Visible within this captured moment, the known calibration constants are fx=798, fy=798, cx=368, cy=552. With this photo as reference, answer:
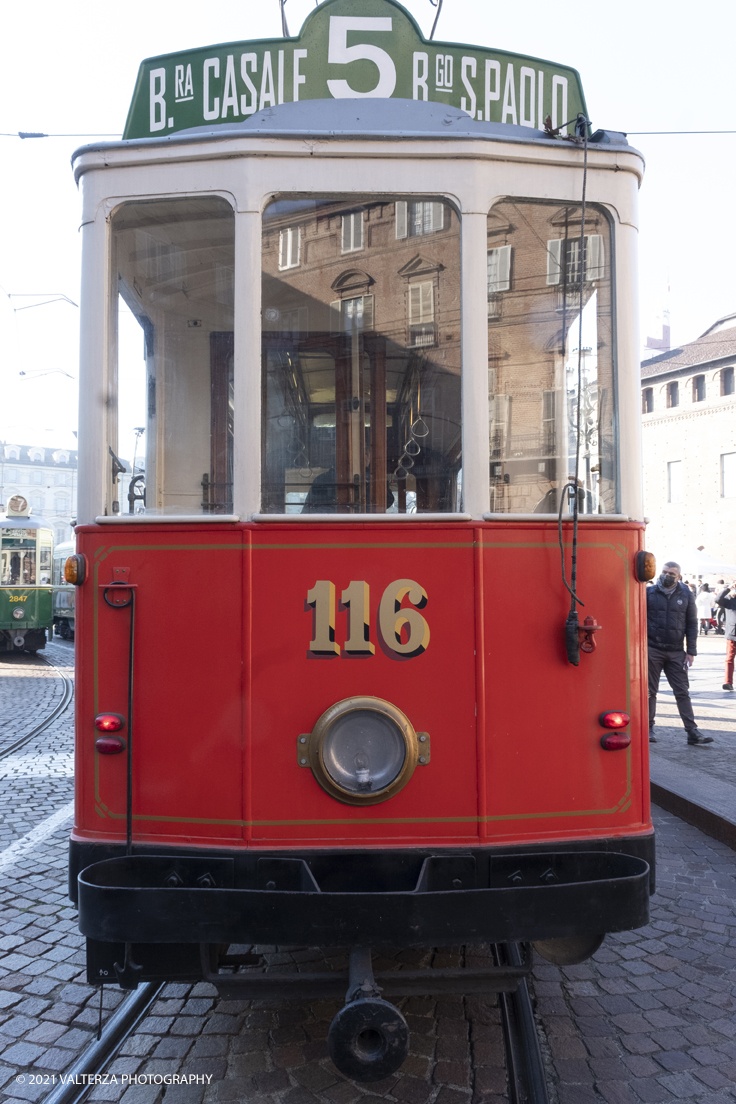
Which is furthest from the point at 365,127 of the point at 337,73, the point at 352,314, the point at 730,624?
the point at 730,624

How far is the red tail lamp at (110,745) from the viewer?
8.98 feet

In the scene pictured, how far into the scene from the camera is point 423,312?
2.89 m

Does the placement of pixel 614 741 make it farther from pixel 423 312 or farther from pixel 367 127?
pixel 367 127

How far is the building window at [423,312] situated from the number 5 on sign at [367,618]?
2.91 ft


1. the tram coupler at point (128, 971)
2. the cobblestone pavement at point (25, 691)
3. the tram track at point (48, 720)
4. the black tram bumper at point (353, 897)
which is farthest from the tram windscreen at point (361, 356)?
the cobblestone pavement at point (25, 691)

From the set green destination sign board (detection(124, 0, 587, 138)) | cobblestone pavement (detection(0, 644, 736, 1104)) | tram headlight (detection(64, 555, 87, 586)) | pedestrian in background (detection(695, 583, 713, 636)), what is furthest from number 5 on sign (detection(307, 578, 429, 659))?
pedestrian in background (detection(695, 583, 713, 636))

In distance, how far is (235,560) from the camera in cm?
274

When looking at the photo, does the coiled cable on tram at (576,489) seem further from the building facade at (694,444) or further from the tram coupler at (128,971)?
the building facade at (694,444)

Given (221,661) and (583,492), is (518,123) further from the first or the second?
(221,661)

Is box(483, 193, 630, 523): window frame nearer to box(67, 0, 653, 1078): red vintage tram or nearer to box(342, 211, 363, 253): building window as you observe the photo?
box(67, 0, 653, 1078): red vintage tram

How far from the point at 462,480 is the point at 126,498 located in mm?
1238

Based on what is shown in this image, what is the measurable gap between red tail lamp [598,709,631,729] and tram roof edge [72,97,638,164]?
6.62 ft

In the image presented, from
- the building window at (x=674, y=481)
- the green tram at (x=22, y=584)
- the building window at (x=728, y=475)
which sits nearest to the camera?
the green tram at (x=22, y=584)

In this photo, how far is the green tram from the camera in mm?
17562
